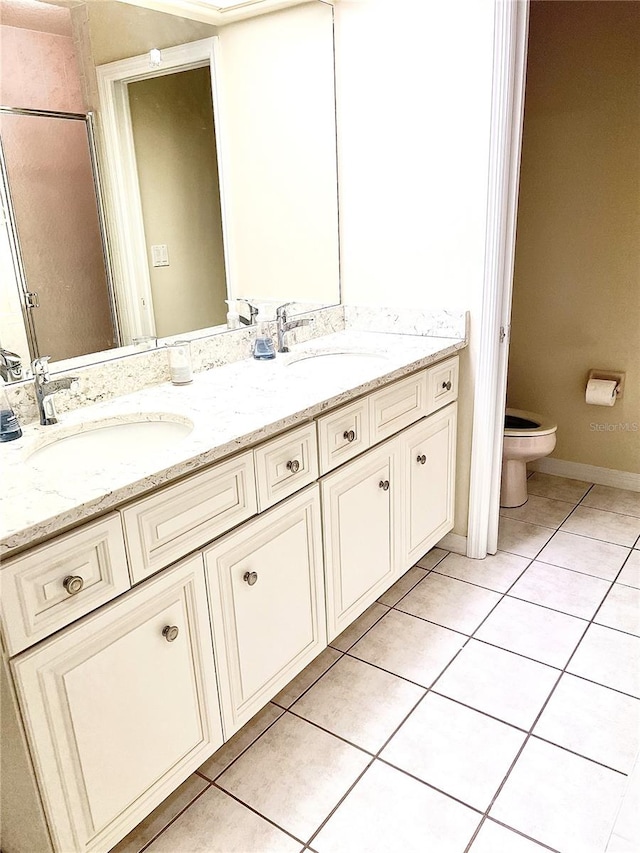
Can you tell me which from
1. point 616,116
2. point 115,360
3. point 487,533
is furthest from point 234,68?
point 487,533

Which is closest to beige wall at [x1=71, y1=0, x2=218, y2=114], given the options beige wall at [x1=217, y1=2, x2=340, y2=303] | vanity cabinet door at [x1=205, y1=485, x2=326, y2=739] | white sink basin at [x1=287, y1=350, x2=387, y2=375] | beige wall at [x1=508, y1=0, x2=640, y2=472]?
beige wall at [x1=217, y1=2, x2=340, y2=303]

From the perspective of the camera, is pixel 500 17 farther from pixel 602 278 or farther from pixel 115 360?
pixel 115 360

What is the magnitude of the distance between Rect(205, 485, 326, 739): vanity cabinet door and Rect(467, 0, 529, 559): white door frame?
0.90 meters

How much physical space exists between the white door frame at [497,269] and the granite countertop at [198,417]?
0.15 meters

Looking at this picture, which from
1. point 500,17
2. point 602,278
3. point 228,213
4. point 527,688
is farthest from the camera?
point 602,278

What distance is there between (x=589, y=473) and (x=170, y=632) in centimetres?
249

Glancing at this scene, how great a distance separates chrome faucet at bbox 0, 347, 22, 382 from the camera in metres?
1.49

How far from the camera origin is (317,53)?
2254mm

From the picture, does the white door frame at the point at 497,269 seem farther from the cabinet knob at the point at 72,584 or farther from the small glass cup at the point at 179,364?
the cabinet knob at the point at 72,584

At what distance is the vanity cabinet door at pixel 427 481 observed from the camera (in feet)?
6.95

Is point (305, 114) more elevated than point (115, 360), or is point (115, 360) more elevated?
point (305, 114)

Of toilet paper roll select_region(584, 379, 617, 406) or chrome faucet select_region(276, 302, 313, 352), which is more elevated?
chrome faucet select_region(276, 302, 313, 352)

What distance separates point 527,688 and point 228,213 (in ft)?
5.65

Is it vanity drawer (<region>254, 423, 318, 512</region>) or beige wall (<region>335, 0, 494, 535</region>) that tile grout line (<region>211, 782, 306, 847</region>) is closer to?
vanity drawer (<region>254, 423, 318, 512</region>)
